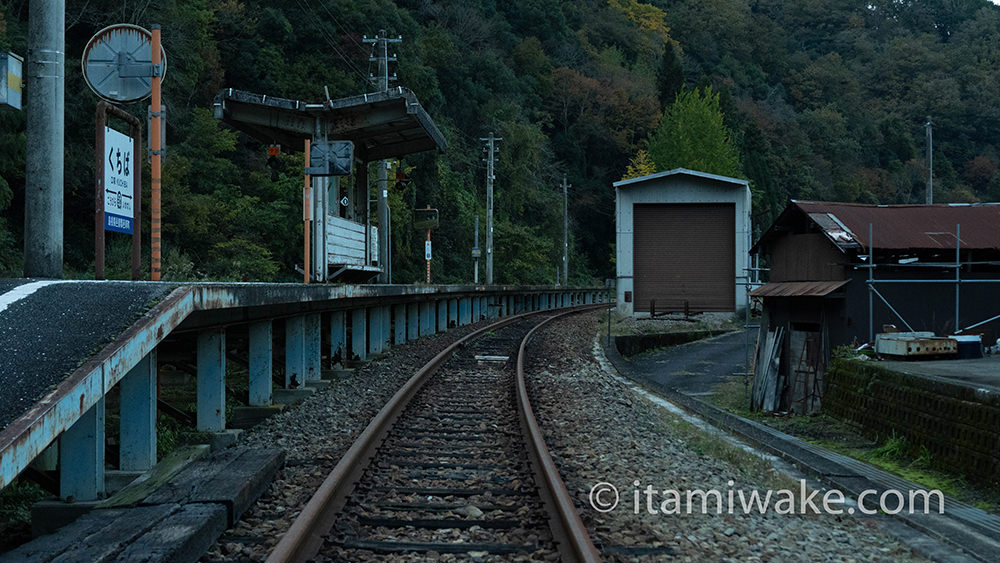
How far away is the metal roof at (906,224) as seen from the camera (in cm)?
1420

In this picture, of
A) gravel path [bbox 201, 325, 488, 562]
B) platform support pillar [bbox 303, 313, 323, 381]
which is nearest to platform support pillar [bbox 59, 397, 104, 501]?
gravel path [bbox 201, 325, 488, 562]

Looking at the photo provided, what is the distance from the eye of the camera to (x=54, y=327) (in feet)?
15.9

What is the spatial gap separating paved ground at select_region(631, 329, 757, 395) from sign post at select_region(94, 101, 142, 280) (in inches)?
392

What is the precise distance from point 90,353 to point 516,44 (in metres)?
63.8

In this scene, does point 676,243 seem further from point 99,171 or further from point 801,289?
point 99,171

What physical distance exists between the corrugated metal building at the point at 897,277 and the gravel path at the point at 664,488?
5443 mm

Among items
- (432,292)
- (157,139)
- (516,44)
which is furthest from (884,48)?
(157,139)

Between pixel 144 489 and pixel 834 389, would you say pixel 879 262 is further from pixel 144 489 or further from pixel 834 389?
pixel 144 489

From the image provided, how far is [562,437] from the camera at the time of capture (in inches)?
304

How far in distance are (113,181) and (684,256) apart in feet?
75.5

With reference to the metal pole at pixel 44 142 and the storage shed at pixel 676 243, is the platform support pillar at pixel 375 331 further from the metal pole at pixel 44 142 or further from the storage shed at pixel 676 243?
the storage shed at pixel 676 243

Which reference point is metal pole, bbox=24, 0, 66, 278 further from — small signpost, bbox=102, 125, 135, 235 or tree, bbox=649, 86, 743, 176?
tree, bbox=649, 86, 743, 176

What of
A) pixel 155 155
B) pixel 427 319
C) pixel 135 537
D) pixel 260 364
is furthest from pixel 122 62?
pixel 427 319

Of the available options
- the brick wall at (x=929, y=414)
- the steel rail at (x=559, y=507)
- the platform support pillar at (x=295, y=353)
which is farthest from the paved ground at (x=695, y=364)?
the steel rail at (x=559, y=507)
